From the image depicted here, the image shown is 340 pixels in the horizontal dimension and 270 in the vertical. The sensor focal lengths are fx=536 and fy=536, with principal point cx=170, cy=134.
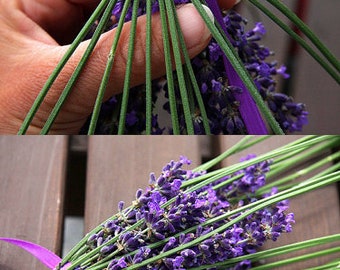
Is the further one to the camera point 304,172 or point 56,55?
point 304,172

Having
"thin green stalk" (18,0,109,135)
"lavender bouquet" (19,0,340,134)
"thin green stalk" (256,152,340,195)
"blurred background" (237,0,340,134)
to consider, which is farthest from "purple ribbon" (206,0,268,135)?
"blurred background" (237,0,340,134)

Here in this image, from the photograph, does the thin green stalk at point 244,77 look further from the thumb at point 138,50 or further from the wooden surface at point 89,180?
the wooden surface at point 89,180

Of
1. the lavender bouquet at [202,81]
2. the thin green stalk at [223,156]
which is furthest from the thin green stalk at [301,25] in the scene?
the thin green stalk at [223,156]

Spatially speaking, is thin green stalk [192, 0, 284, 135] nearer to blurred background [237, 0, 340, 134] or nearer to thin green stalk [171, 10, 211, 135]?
thin green stalk [171, 10, 211, 135]

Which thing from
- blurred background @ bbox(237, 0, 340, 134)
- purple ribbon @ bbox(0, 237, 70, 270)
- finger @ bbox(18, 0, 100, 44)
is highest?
blurred background @ bbox(237, 0, 340, 134)

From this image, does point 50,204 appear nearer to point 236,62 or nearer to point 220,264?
point 220,264

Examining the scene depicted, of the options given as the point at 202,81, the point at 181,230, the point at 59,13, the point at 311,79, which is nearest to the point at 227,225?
the point at 181,230

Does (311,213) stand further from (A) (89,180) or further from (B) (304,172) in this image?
(A) (89,180)
